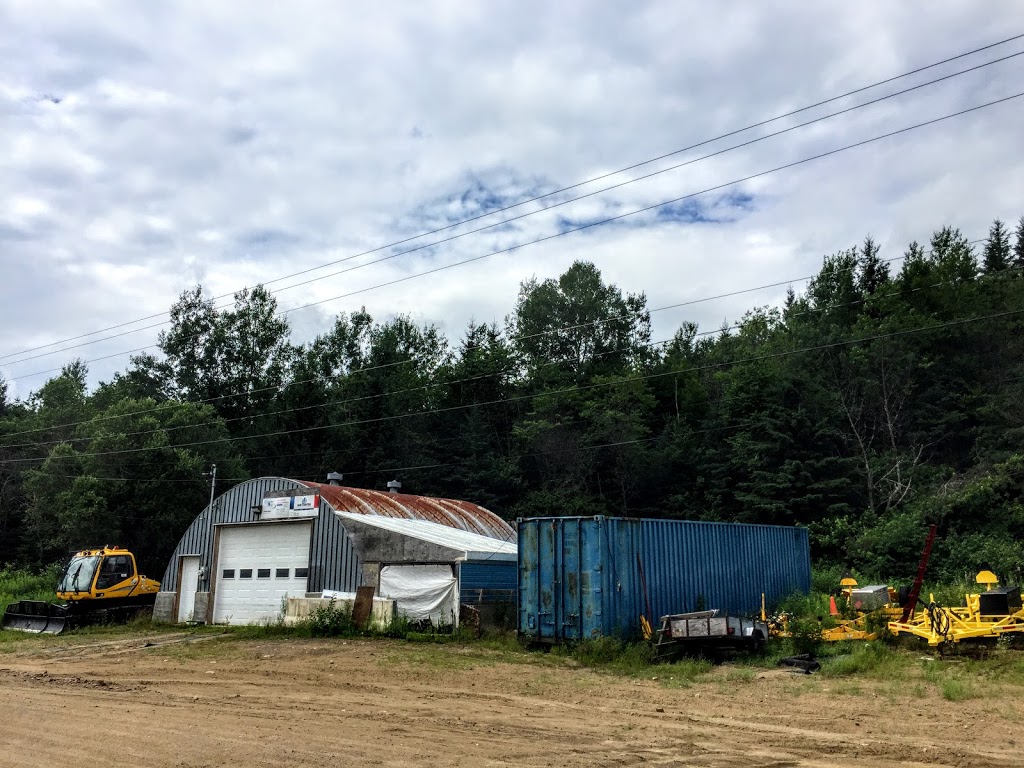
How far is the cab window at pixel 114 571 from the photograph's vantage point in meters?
25.7

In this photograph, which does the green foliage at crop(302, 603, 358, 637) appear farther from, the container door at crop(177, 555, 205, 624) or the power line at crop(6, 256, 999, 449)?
the power line at crop(6, 256, 999, 449)

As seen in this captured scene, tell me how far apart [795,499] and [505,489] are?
17.1m

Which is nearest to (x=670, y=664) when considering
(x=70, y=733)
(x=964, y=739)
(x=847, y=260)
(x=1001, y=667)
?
(x=1001, y=667)

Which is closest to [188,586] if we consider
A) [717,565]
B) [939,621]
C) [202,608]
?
[202,608]

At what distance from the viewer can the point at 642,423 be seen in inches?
1922

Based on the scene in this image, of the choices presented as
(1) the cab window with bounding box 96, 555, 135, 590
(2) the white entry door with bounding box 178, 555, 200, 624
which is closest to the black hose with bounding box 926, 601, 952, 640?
(2) the white entry door with bounding box 178, 555, 200, 624

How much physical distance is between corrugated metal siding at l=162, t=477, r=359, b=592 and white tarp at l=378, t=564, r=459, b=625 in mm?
1641

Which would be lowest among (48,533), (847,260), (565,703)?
(565,703)

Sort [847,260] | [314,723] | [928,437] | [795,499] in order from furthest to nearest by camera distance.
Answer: [847,260] < [928,437] < [795,499] < [314,723]

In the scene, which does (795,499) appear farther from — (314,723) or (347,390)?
(314,723)

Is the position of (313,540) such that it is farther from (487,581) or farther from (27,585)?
(27,585)

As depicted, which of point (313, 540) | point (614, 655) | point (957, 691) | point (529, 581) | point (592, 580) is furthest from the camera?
point (313, 540)

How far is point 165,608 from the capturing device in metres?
26.2

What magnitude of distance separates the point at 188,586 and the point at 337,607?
8.53 meters
